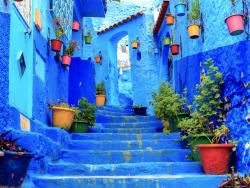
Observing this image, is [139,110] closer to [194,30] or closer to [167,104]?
[167,104]

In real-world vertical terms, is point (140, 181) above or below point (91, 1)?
below

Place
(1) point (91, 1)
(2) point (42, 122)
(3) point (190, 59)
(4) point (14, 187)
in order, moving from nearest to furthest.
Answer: (4) point (14, 187) → (2) point (42, 122) → (3) point (190, 59) → (1) point (91, 1)

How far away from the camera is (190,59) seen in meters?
8.44

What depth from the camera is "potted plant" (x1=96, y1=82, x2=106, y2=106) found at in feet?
45.4

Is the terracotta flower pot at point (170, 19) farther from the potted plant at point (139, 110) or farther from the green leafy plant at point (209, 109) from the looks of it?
the green leafy plant at point (209, 109)

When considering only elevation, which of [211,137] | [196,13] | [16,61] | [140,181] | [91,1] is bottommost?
[140,181]

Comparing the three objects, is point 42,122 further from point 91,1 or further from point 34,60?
point 91,1

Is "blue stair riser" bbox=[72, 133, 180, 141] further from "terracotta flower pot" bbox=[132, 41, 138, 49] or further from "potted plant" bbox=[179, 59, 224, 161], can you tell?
"terracotta flower pot" bbox=[132, 41, 138, 49]

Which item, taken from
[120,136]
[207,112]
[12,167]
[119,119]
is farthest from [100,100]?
[12,167]

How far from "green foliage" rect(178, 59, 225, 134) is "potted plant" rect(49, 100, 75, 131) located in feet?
6.87

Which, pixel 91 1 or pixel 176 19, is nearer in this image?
pixel 176 19

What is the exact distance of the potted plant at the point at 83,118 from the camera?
319 inches

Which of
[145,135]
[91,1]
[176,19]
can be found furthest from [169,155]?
[91,1]

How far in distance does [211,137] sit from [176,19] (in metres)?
4.42
